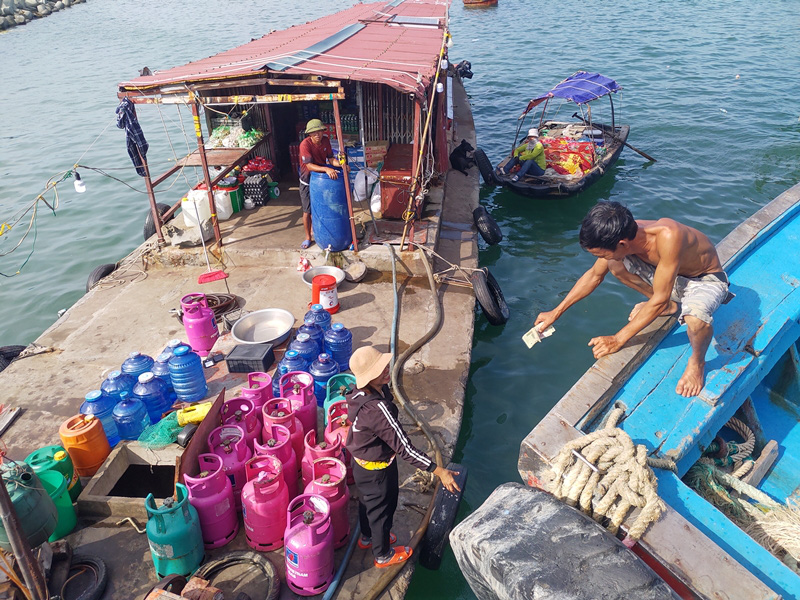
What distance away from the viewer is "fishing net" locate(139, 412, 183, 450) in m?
4.84

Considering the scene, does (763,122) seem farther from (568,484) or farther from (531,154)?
(568,484)

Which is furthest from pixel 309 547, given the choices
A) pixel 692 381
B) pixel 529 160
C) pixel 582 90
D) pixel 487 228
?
pixel 582 90

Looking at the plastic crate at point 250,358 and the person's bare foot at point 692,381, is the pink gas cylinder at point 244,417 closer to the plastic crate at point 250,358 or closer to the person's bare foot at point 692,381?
the plastic crate at point 250,358

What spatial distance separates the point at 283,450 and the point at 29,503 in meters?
1.84

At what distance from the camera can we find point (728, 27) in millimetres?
27672

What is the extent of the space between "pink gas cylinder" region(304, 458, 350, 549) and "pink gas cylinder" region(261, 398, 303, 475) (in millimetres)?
511

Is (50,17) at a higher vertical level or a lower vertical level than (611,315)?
higher

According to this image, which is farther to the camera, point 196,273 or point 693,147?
point 693,147

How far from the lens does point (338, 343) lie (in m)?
5.99

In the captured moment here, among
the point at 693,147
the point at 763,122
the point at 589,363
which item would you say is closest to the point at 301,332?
the point at 589,363

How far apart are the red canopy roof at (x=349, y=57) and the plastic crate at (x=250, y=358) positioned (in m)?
3.78

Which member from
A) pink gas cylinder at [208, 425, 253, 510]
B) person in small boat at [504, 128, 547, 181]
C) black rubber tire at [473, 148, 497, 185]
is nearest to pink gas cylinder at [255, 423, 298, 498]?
pink gas cylinder at [208, 425, 253, 510]

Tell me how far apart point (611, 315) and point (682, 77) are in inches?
686

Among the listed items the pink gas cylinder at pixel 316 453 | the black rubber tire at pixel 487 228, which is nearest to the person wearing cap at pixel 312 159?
the black rubber tire at pixel 487 228
